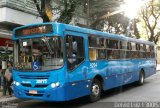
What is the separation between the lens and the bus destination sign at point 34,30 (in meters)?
10.9

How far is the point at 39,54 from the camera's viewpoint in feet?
36.0

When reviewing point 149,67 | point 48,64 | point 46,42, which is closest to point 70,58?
point 48,64

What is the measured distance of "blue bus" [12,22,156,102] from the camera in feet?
34.8

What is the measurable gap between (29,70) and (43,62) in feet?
2.07

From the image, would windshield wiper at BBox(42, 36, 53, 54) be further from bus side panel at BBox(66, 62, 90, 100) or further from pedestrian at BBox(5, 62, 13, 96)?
pedestrian at BBox(5, 62, 13, 96)

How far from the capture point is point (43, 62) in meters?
10.8

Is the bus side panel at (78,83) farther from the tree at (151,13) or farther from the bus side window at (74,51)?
the tree at (151,13)

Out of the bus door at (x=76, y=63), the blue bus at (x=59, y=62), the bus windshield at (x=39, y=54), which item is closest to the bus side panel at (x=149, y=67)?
the blue bus at (x=59, y=62)

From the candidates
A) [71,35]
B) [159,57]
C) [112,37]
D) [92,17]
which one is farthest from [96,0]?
[159,57]

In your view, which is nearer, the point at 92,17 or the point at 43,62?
the point at 43,62

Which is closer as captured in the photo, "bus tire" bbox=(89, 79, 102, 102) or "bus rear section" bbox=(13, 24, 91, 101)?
"bus rear section" bbox=(13, 24, 91, 101)

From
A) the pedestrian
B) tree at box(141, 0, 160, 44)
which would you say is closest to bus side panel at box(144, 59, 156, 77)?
the pedestrian

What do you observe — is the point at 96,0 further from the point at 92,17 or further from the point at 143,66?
the point at 143,66

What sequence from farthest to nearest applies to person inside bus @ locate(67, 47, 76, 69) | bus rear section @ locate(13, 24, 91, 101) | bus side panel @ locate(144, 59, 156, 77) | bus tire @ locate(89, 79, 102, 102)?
1. bus side panel @ locate(144, 59, 156, 77)
2. bus tire @ locate(89, 79, 102, 102)
3. person inside bus @ locate(67, 47, 76, 69)
4. bus rear section @ locate(13, 24, 91, 101)
